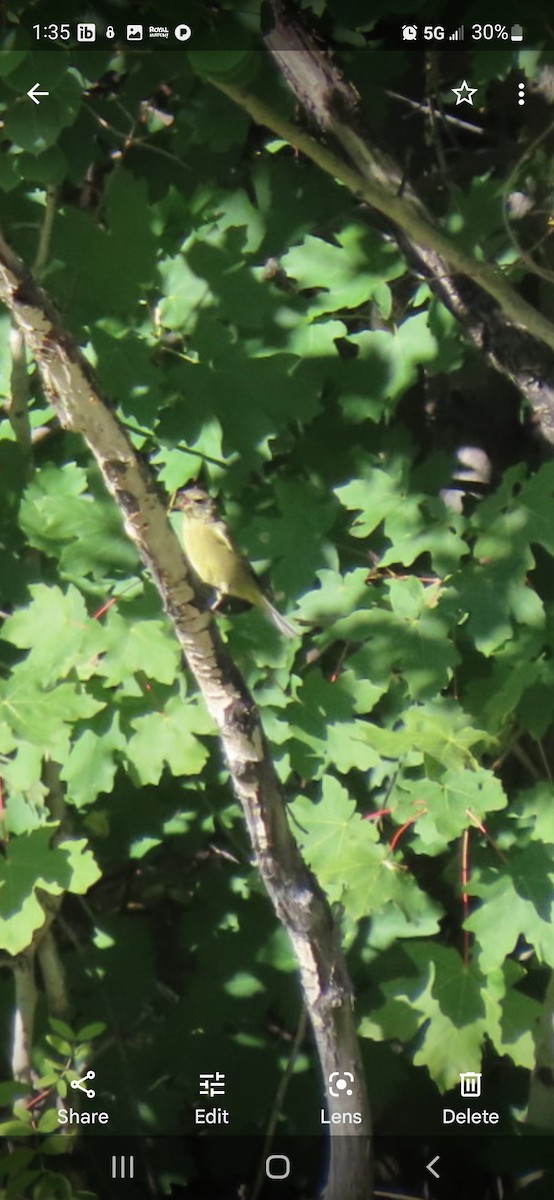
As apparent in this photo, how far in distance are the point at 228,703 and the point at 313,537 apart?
51 centimetres

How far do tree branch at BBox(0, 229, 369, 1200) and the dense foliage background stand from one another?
0.98 ft

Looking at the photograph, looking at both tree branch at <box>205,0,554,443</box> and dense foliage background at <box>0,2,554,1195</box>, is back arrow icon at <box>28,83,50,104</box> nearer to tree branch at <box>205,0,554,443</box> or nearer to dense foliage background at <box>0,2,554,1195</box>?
dense foliage background at <box>0,2,554,1195</box>

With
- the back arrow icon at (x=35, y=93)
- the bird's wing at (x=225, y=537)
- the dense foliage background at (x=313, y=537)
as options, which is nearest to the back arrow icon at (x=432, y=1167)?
the dense foliage background at (x=313, y=537)

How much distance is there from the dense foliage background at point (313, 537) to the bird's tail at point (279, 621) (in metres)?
0.03

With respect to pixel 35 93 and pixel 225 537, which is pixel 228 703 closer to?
pixel 225 537

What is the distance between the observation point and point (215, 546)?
80.0 inches

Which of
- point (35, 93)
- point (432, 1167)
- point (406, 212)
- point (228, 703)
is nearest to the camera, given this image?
point (228, 703)

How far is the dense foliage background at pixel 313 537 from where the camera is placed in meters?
1.87

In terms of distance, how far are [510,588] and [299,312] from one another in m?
0.55

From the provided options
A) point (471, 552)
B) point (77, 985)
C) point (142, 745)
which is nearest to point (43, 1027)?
point (77, 985)

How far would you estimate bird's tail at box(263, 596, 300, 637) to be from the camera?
79.8 inches

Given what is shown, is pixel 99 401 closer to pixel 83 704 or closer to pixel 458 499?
pixel 83 704

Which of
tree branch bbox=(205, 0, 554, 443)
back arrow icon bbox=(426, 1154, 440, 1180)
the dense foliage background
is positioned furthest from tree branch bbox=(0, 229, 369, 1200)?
tree branch bbox=(205, 0, 554, 443)

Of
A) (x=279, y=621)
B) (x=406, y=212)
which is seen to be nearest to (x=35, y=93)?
(x=406, y=212)
